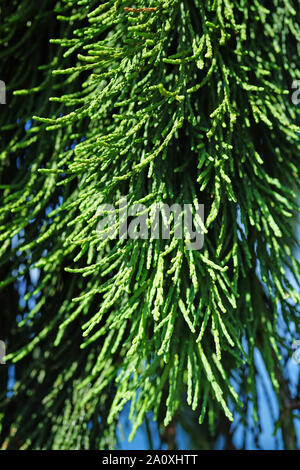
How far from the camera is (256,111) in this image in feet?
2.64

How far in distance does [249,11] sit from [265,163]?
25 centimetres

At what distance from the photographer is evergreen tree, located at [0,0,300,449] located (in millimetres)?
770

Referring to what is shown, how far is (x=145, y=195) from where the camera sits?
0.84 metres
